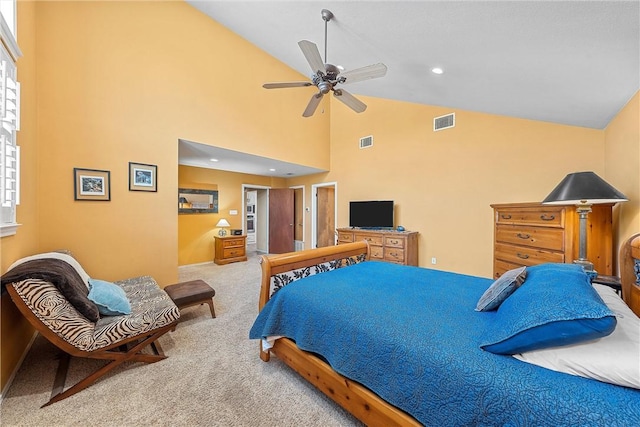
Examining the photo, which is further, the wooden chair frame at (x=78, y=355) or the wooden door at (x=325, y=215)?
the wooden door at (x=325, y=215)

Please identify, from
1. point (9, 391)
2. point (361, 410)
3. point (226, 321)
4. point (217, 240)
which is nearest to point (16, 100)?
point (9, 391)

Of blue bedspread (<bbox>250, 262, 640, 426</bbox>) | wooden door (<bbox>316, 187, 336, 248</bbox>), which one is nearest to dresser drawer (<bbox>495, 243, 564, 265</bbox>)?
blue bedspread (<bbox>250, 262, 640, 426</bbox>)

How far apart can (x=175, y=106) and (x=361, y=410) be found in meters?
3.89

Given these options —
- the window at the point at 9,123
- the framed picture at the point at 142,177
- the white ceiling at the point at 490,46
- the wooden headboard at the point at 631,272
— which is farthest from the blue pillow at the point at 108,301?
the wooden headboard at the point at 631,272

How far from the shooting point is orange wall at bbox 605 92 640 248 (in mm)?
1888

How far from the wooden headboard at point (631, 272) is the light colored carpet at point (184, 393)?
1.86 meters

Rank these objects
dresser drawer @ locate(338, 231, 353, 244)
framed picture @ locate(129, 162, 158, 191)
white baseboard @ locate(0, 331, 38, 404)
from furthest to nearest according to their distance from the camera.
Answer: dresser drawer @ locate(338, 231, 353, 244) → framed picture @ locate(129, 162, 158, 191) → white baseboard @ locate(0, 331, 38, 404)

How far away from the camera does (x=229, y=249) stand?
18.1 feet

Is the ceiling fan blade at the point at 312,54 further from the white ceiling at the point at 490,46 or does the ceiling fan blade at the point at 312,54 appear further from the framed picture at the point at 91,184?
the framed picture at the point at 91,184

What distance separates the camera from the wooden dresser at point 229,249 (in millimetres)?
5422

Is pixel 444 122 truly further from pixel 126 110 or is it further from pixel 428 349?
pixel 126 110

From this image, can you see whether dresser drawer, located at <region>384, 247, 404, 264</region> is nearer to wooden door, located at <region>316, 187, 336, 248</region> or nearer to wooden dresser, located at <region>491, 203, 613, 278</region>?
wooden dresser, located at <region>491, 203, 613, 278</region>

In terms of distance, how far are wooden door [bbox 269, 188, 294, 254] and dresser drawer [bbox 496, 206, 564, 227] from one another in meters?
5.00

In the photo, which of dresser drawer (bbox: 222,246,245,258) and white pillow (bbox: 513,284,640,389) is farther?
dresser drawer (bbox: 222,246,245,258)
